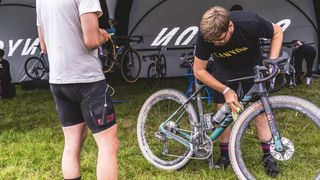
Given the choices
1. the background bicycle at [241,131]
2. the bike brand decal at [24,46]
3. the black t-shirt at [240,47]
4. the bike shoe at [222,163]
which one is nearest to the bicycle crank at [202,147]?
the background bicycle at [241,131]

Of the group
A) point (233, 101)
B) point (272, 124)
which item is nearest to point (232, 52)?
point (233, 101)

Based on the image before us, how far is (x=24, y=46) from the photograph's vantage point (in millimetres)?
11148

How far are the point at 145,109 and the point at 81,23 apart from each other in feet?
5.59

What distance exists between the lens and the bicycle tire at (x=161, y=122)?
12.7ft

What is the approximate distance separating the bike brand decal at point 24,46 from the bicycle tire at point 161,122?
7.56m

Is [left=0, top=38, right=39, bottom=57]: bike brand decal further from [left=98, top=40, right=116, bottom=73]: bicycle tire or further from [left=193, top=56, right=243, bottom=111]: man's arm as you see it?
[left=193, top=56, right=243, bottom=111]: man's arm

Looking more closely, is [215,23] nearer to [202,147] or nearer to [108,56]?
[202,147]

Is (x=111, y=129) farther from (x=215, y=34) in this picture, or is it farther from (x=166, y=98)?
(x=166, y=98)

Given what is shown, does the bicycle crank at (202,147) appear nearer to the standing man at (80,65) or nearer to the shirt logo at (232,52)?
the shirt logo at (232,52)

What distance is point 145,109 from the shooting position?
13.7 feet

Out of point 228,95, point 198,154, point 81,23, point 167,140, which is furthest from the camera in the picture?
point 167,140

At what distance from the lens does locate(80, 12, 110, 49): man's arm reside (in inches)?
101

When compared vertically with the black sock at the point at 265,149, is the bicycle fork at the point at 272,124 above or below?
above


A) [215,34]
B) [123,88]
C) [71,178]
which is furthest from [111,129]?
[123,88]
